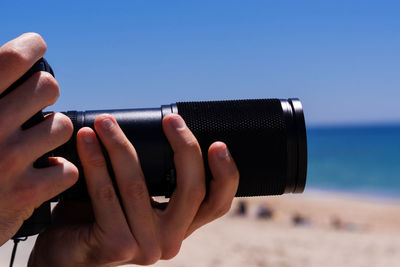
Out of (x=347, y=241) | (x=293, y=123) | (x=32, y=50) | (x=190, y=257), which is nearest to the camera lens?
(x=32, y=50)

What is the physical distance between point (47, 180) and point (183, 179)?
0.36 meters

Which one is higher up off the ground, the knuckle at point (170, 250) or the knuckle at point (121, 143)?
the knuckle at point (121, 143)

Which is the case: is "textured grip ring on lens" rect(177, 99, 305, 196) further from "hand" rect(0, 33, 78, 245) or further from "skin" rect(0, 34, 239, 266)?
"hand" rect(0, 33, 78, 245)

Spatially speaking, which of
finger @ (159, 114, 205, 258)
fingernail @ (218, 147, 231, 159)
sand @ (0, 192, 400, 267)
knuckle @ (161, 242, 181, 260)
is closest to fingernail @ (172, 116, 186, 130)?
finger @ (159, 114, 205, 258)

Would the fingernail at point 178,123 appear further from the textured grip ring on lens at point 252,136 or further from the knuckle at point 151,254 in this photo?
the knuckle at point 151,254

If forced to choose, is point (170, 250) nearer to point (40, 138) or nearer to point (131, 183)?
point (131, 183)

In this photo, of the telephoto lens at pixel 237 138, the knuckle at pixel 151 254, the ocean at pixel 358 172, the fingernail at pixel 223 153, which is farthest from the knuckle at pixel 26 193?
the ocean at pixel 358 172

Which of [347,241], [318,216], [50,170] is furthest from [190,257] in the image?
[318,216]

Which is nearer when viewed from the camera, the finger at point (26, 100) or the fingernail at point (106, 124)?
the finger at point (26, 100)

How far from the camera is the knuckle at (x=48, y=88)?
92 cm

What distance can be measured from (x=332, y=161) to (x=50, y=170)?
3514 centimetres

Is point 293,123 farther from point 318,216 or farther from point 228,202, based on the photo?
point 318,216

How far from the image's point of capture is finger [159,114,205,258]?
3.86 feet

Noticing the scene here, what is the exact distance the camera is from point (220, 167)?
1.20 meters
